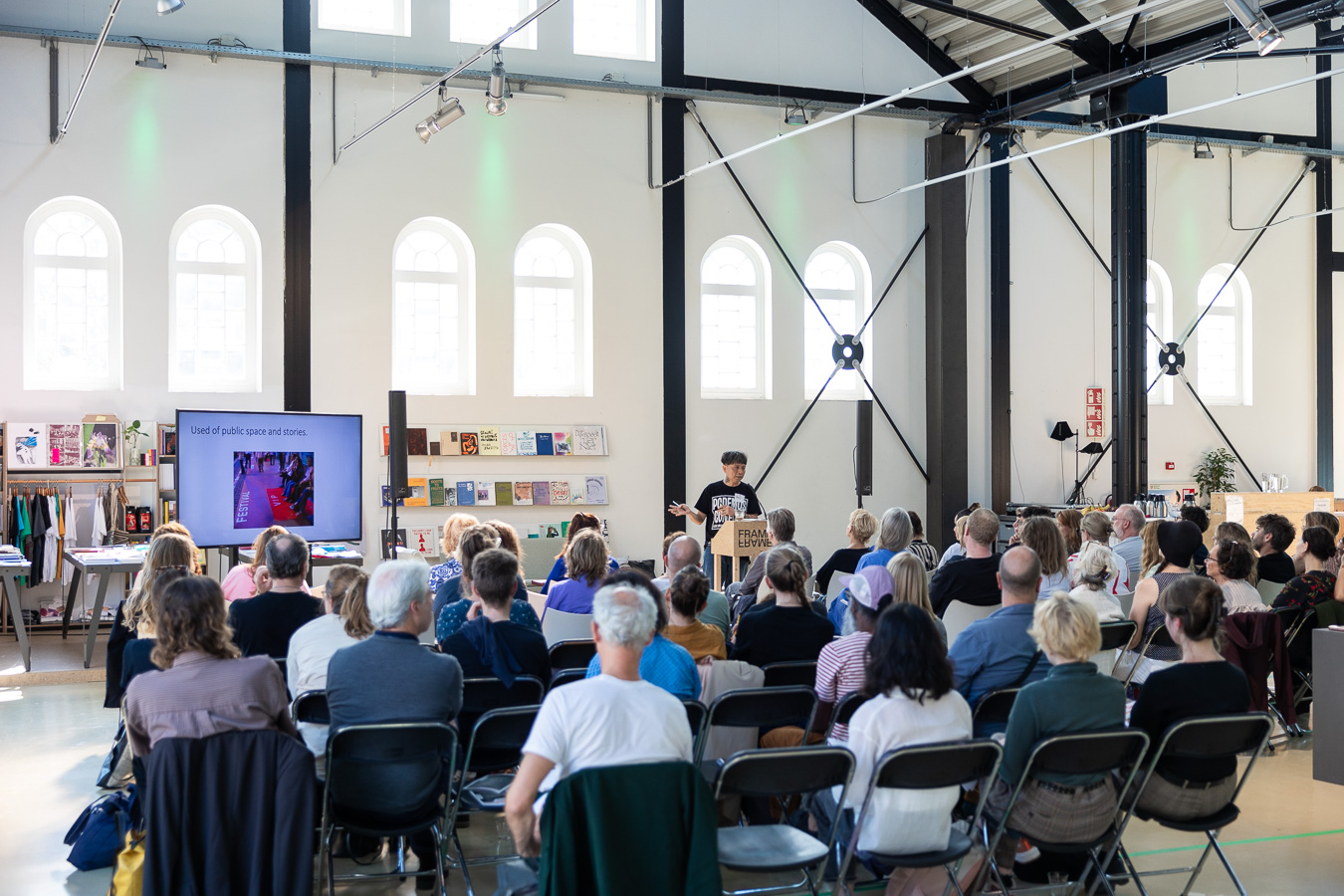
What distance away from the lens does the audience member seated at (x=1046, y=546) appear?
582 centimetres

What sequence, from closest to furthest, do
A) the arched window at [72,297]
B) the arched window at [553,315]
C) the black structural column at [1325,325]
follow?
the arched window at [72,297], the arched window at [553,315], the black structural column at [1325,325]

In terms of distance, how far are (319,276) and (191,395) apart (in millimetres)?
1587

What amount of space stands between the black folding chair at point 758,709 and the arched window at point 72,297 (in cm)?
817

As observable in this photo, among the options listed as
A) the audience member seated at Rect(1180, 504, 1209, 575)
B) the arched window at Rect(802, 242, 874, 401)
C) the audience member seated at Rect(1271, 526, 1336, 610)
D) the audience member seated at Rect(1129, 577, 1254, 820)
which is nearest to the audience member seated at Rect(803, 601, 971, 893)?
the audience member seated at Rect(1129, 577, 1254, 820)

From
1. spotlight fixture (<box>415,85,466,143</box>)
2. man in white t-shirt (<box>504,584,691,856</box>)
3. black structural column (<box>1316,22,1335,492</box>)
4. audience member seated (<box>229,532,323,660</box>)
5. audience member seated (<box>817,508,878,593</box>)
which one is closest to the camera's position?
man in white t-shirt (<box>504,584,691,856</box>)

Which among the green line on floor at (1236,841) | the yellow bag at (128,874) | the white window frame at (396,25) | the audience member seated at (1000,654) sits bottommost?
the green line on floor at (1236,841)

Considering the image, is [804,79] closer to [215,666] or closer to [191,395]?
[191,395]

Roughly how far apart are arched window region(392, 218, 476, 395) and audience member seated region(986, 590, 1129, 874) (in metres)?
8.40

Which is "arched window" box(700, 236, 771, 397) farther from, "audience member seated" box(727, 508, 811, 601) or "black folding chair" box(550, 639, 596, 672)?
"black folding chair" box(550, 639, 596, 672)

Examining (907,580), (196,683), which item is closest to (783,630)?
(907,580)

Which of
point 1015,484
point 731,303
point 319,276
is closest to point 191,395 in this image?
point 319,276

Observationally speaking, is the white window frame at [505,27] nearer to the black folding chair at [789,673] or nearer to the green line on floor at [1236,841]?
the black folding chair at [789,673]

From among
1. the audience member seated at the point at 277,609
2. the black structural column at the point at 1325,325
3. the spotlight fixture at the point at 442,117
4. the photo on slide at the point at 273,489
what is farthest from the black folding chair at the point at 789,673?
the black structural column at the point at 1325,325

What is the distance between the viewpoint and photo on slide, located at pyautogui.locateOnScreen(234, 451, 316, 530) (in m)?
8.02
